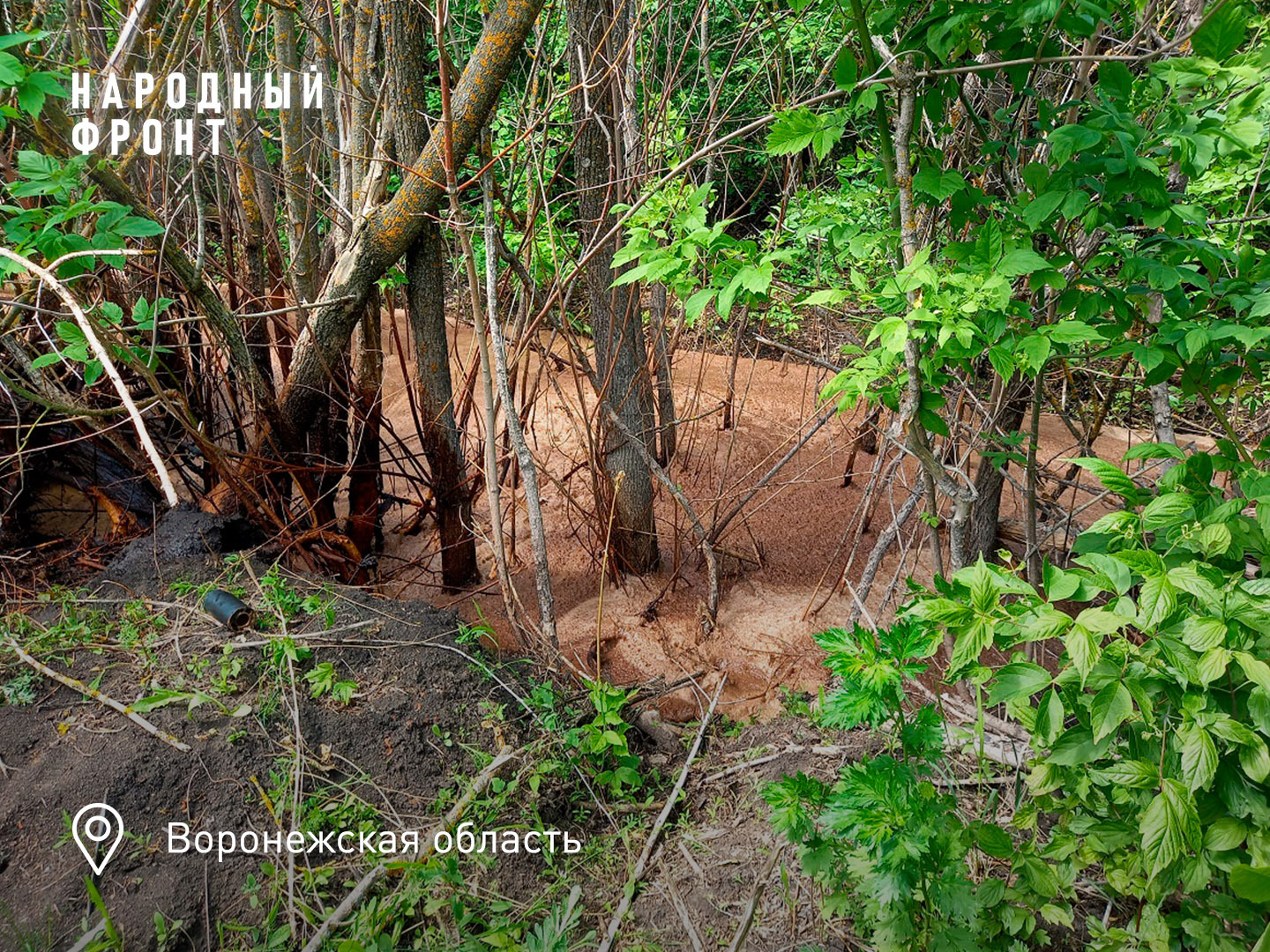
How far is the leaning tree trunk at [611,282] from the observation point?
3.25 meters

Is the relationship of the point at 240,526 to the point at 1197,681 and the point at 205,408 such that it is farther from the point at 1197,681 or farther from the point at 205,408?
the point at 1197,681

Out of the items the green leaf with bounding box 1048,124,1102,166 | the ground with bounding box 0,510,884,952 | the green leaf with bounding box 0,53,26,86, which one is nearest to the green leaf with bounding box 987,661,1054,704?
the ground with bounding box 0,510,884,952

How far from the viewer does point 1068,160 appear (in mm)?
1614

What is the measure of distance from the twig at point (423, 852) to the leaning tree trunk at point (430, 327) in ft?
5.71

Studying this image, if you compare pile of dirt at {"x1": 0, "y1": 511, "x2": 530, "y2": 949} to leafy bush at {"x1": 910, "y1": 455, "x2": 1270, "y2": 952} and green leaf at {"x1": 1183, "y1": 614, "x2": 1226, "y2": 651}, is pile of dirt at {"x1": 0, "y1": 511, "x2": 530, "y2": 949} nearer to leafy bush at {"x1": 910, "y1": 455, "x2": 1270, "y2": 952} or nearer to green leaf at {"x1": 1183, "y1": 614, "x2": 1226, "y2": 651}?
leafy bush at {"x1": 910, "y1": 455, "x2": 1270, "y2": 952}

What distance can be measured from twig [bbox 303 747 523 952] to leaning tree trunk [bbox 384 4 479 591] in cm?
174

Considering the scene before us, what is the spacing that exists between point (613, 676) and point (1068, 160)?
2.66 meters

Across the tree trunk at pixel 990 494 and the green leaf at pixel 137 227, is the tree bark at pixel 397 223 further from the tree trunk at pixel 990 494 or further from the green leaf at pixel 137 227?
the tree trunk at pixel 990 494

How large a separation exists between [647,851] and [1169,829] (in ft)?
4.14

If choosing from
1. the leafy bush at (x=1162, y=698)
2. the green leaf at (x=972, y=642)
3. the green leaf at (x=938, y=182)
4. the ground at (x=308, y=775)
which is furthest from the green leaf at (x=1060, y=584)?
the ground at (x=308, y=775)

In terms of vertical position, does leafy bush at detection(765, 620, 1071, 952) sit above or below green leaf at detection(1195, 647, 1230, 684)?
below

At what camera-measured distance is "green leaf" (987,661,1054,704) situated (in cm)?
131

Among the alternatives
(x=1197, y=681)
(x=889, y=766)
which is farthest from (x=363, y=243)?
(x=1197, y=681)

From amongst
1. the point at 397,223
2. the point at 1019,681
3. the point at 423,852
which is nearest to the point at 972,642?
the point at 1019,681
